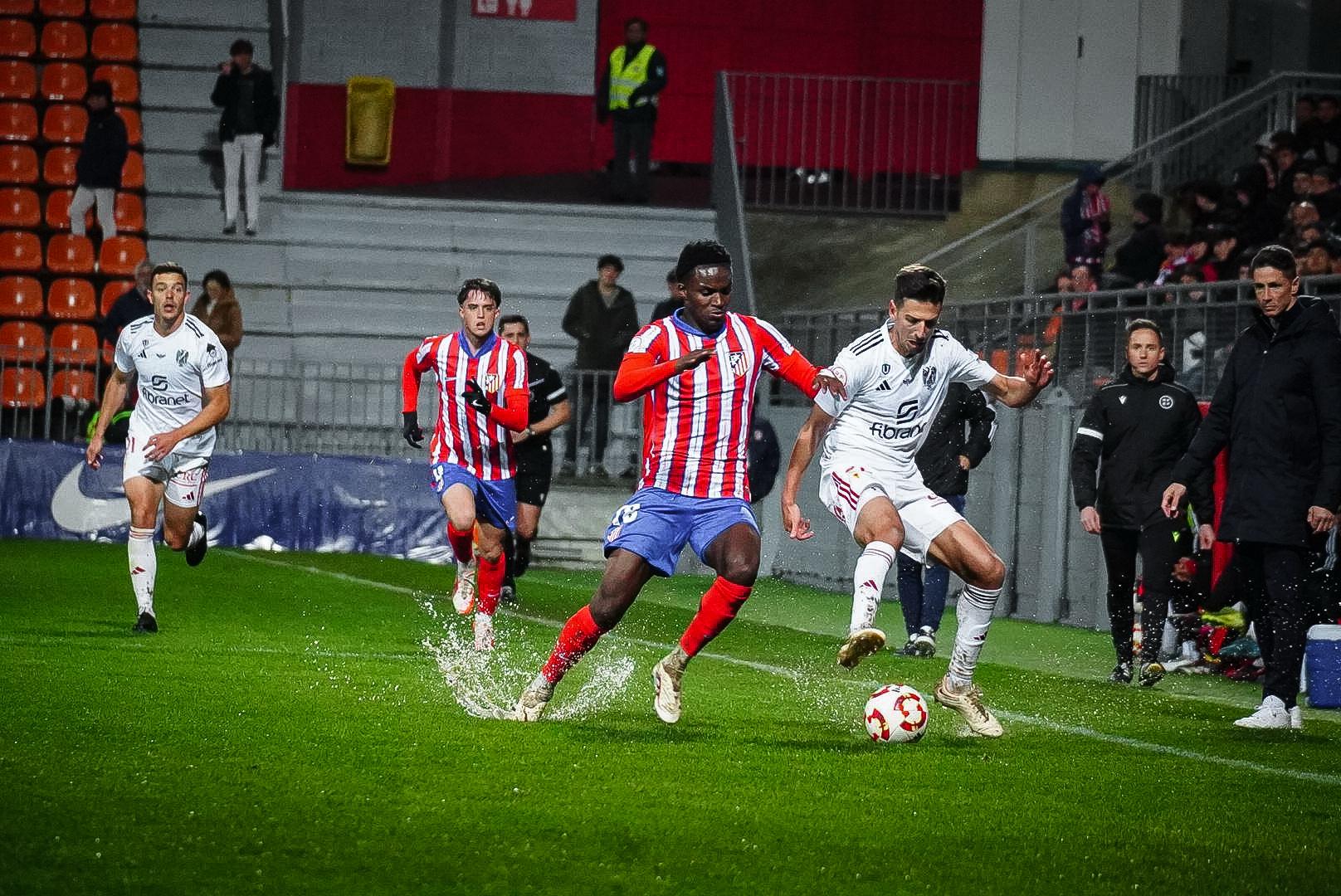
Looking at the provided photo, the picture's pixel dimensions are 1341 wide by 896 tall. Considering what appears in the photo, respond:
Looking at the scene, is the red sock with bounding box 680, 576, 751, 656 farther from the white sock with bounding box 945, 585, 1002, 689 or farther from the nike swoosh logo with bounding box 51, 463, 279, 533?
the nike swoosh logo with bounding box 51, 463, 279, 533

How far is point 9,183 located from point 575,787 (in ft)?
65.8

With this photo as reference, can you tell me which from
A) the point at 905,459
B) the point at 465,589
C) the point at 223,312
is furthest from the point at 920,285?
the point at 223,312

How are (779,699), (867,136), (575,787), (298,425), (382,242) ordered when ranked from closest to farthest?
(575,787)
(779,699)
(298,425)
(382,242)
(867,136)

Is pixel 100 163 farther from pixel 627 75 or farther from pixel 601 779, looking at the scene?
pixel 601 779

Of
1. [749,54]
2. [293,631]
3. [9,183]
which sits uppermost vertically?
[749,54]

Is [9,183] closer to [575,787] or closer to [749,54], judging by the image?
[749,54]

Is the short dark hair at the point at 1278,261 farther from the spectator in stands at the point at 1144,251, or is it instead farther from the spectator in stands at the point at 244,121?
the spectator in stands at the point at 244,121

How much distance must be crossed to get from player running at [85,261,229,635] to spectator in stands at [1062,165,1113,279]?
1029 cm

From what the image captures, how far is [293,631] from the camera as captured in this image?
12117 mm

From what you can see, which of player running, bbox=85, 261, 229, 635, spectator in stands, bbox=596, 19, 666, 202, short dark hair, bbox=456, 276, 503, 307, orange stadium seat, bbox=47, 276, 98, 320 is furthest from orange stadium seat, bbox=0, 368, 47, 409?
short dark hair, bbox=456, 276, 503, 307

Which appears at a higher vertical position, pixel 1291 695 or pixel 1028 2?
pixel 1028 2

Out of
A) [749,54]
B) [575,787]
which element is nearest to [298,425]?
[749,54]

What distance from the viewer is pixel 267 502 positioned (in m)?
19.7

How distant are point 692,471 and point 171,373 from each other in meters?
4.73
